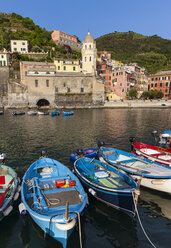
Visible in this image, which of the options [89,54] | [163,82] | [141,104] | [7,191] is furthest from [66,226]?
[163,82]

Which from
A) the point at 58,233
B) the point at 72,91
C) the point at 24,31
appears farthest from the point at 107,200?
the point at 24,31

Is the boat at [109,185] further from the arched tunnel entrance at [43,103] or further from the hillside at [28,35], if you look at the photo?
the hillside at [28,35]

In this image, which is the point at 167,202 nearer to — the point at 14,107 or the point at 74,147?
the point at 74,147

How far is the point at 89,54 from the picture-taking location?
270 ft

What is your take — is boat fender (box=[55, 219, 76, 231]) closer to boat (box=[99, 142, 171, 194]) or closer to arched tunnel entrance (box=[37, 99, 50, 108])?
boat (box=[99, 142, 171, 194])

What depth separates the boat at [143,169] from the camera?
1185 cm

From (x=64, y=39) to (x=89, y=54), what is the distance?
45.8 m

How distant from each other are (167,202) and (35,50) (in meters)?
103

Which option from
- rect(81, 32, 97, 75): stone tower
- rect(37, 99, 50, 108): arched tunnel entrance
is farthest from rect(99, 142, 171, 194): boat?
rect(81, 32, 97, 75): stone tower

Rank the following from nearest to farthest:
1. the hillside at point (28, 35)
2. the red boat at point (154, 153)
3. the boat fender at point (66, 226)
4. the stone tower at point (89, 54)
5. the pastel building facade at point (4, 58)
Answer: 1. the boat fender at point (66, 226)
2. the red boat at point (154, 153)
3. the stone tower at point (89, 54)
4. the pastel building facade at point (4, 58)
5. the hillside at point (28, 35)

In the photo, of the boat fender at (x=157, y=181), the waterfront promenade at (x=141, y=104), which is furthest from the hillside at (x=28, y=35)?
the boat fender at (x=157, y=181)

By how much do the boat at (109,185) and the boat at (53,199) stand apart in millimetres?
1183

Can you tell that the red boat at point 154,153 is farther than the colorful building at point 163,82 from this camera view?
No

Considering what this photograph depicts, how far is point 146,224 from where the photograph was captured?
9773mm
